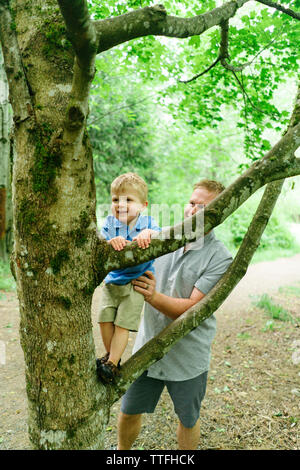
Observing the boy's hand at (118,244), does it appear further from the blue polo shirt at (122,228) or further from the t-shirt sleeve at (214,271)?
the t-shirt sleeve at (214,271)

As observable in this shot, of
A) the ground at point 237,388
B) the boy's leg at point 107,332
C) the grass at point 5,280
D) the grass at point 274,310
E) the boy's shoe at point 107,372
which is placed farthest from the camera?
the grass at point 5,280

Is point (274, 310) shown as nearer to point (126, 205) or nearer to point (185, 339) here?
point (185, 339)

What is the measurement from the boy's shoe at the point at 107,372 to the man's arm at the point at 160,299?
470 mm

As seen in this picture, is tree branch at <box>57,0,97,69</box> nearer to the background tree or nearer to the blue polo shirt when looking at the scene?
the background tree

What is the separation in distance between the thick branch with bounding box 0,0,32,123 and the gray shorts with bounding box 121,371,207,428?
6.30ft

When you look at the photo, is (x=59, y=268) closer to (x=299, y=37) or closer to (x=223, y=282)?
(x=223, y=282)

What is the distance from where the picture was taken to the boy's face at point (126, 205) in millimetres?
2260

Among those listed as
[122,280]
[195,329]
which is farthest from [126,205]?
[195,329]

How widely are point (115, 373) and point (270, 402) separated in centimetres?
273

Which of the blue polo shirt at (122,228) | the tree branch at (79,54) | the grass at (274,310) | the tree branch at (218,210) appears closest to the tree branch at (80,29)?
the tree branch at (79,54)

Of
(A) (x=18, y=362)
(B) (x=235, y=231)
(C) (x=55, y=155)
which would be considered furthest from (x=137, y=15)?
(B) (x=235, y=231)

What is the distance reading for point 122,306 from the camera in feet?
7.03

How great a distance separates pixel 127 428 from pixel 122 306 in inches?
42.9

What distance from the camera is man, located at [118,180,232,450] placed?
2.24m
